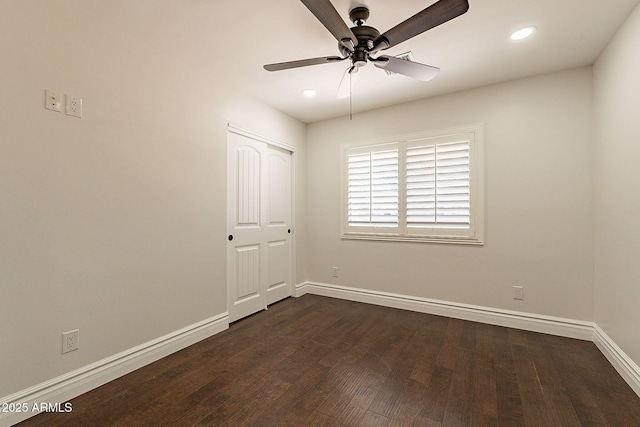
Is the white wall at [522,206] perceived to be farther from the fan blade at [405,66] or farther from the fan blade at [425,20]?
the fan blade at [425,20]

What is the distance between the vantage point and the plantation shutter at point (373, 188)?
359 cm

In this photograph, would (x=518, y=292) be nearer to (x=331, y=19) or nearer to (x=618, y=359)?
(x=618, y=359)

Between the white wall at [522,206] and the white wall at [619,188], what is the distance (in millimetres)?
131

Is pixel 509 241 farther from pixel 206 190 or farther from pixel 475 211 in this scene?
pixel 206 190

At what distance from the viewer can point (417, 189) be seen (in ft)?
11.1

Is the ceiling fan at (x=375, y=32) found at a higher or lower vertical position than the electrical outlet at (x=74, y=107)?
higher

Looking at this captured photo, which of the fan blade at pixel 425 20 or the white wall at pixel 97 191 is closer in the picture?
the fan blade at pixel 425 20

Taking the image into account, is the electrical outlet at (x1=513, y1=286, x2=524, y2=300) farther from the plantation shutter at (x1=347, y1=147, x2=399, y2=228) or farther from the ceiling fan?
the ceiling fan

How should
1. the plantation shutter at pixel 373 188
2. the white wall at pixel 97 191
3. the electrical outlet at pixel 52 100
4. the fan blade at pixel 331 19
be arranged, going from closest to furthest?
the fan blade at pixel 331 19 < the white wall at pixel 97 191 < the electrical outlet at pixel 52 100 < the plantation shutter at pixel 373 188

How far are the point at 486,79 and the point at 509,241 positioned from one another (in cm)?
170

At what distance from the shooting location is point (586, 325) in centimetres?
263

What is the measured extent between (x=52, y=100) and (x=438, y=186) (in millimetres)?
3417

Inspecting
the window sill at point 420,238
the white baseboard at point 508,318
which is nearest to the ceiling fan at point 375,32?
the window sill at point 420,238

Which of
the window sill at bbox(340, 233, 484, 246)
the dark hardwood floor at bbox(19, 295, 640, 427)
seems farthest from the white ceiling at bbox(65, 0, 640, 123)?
the dark hardwood floor at bbox(19, 295, 640, 427)
